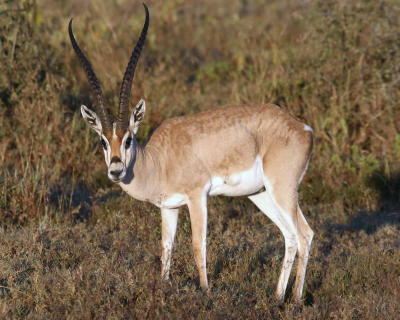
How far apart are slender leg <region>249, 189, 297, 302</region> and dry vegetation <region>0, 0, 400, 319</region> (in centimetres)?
20

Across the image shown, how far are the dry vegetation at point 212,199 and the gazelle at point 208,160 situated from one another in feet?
1.78

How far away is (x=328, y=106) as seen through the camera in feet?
39.9

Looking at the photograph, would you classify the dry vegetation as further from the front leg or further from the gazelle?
the gazelle

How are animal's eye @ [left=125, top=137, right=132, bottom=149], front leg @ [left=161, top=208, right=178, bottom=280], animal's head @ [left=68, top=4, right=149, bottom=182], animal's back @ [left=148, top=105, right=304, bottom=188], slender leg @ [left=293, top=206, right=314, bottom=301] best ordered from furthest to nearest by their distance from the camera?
1. front leg @ [left=161, top=208, right=178, bottom=280]
2. animal's back @ [left=148, top=105, right=304, bottom=188]
3. slender leg @ [left=293, top=206, right=314, bottom=301]
4. animal's eye @ [left=125, top=137, right=132, bottom=149]
5. animal's head @ [left=68, top=4, right=149, bottom=182]

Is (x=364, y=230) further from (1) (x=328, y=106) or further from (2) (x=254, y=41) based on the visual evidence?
(2) (x=254, y=41)

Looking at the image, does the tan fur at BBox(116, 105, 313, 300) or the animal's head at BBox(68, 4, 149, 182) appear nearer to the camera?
the animal's head at BBox(68, 4, 149, 182)

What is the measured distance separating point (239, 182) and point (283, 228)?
0.76 meters

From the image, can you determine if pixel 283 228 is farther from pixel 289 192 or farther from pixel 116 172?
pixel 116 172

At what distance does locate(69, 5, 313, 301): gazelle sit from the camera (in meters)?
7.33

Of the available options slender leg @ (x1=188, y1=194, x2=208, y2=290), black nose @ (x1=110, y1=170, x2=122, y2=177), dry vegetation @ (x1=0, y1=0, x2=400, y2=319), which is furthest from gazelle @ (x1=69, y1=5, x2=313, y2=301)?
dry vegetation @ (x1=0, y1=0, x2=400, y2=319)

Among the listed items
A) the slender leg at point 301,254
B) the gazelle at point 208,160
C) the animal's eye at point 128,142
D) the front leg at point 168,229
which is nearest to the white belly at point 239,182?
the gazelle at point 208,160

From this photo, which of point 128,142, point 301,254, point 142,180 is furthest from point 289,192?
point 128,142

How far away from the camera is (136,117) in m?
7.65

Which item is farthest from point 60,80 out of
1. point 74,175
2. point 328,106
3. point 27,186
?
point 328,106
